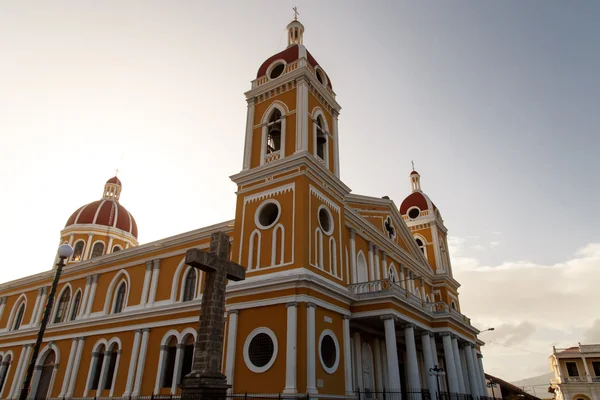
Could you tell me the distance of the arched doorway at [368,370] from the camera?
19.1 m

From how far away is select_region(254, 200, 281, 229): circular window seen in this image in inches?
715

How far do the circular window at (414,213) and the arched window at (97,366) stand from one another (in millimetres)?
23217

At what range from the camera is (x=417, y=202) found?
33.8 metres

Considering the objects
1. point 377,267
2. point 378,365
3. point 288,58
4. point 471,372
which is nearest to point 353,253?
point 377,267

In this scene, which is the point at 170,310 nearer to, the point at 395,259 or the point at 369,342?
the point at 369,342

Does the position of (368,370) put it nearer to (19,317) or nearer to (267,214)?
(267,214)

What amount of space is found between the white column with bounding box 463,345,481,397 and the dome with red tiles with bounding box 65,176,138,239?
2835cm

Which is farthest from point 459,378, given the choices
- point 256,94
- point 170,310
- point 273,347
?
point 256,94

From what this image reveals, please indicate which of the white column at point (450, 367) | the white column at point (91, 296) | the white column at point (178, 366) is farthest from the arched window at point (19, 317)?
the white column at point (450, 367)

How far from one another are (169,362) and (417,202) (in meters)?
21.8

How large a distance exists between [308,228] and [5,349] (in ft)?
81.7

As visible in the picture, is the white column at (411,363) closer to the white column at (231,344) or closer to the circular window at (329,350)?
the circular window at (329,350)

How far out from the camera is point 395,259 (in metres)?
25.2

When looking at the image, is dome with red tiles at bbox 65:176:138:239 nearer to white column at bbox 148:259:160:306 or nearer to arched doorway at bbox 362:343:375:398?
white column at bbox 148:259:160:306
